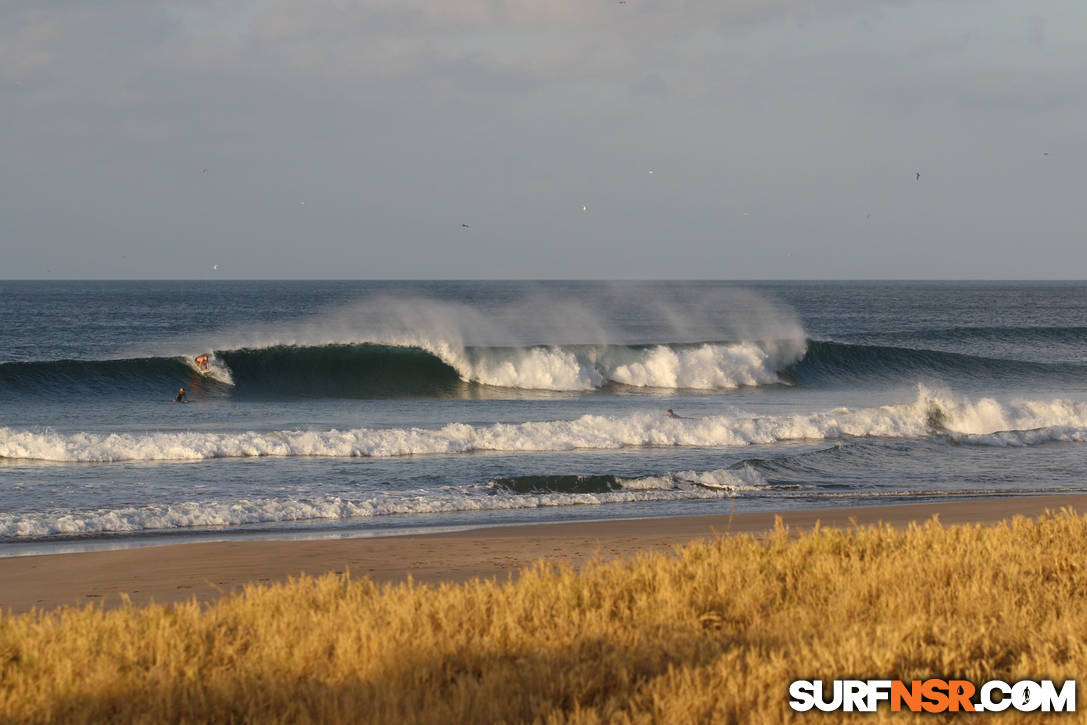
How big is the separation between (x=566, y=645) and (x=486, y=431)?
14258mm

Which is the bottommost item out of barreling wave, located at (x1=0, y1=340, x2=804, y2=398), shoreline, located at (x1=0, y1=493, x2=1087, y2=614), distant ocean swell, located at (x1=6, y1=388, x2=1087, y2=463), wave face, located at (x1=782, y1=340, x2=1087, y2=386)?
shoreline, located at (x1=0, y1=493, x2=1087, y2=614)

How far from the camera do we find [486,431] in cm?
1909

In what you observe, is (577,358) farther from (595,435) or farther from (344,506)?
(344,506)

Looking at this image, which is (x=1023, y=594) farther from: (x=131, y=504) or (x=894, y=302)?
(x=894, y=302)

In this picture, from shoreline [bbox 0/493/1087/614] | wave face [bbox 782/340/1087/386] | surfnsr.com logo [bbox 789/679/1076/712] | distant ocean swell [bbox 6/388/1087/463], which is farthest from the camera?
wave face [bbox 782/340/1087/386]

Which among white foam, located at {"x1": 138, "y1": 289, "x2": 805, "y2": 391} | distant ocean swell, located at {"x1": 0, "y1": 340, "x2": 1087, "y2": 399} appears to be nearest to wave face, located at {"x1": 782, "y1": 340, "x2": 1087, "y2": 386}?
distant ocean swell, located at {"x1": 0, "y1": 340, "x2": 1087, "y2": 399}

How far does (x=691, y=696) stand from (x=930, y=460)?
609 inches

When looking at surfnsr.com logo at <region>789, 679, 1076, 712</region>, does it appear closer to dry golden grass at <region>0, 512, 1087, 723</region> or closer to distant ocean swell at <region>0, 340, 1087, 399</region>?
dry golden grass at <region>0, 512, 1087, 723</region>

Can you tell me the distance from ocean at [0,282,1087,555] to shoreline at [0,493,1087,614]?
894 millimetres

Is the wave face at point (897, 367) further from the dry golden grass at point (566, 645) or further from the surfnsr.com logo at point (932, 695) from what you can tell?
the surfnsr.com logo at point (932, 695)

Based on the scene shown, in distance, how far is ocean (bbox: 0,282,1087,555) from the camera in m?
13.2

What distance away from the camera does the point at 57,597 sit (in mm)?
8195

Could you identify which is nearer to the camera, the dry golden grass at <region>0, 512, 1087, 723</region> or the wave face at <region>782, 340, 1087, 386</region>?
the dry golden grass at <region>0, 512, 1087, 723</region>

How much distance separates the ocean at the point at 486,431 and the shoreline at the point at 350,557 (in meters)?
0.89
